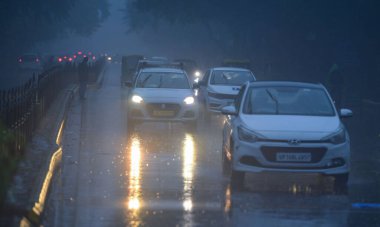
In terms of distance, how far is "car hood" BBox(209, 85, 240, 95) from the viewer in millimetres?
27766

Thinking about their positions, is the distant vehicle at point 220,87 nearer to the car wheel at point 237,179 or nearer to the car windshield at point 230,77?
the car windshield at point 230,77

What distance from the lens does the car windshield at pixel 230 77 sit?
29.0 metres

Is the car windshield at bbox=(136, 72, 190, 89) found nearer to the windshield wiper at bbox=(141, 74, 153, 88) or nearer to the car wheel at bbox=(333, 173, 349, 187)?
the windshield wiper at bbox=(141, 74, 153, 88)

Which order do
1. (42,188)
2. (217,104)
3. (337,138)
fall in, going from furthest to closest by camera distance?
1. (217,104)
2. (337,138)
3. (42,188)

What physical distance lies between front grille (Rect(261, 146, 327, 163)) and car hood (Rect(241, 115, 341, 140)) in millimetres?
159

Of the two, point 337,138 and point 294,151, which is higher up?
point 337,138

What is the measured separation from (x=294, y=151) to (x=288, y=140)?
18 centimetres

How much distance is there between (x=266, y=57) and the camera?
6344 cm

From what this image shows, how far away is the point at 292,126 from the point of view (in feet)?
43.6

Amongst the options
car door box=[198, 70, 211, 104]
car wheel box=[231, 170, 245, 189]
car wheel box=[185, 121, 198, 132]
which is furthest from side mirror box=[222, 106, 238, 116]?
car door box=[198, 70, 211, 104]

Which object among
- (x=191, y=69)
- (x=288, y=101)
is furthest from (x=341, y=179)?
(x=191, y=69)

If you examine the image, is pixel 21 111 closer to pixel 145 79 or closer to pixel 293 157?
pixel 293 157

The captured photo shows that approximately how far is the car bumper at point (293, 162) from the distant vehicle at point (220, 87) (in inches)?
551

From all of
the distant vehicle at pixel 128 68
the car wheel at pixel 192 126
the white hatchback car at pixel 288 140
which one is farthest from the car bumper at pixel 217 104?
the distant vehicle at pixel 128 68
